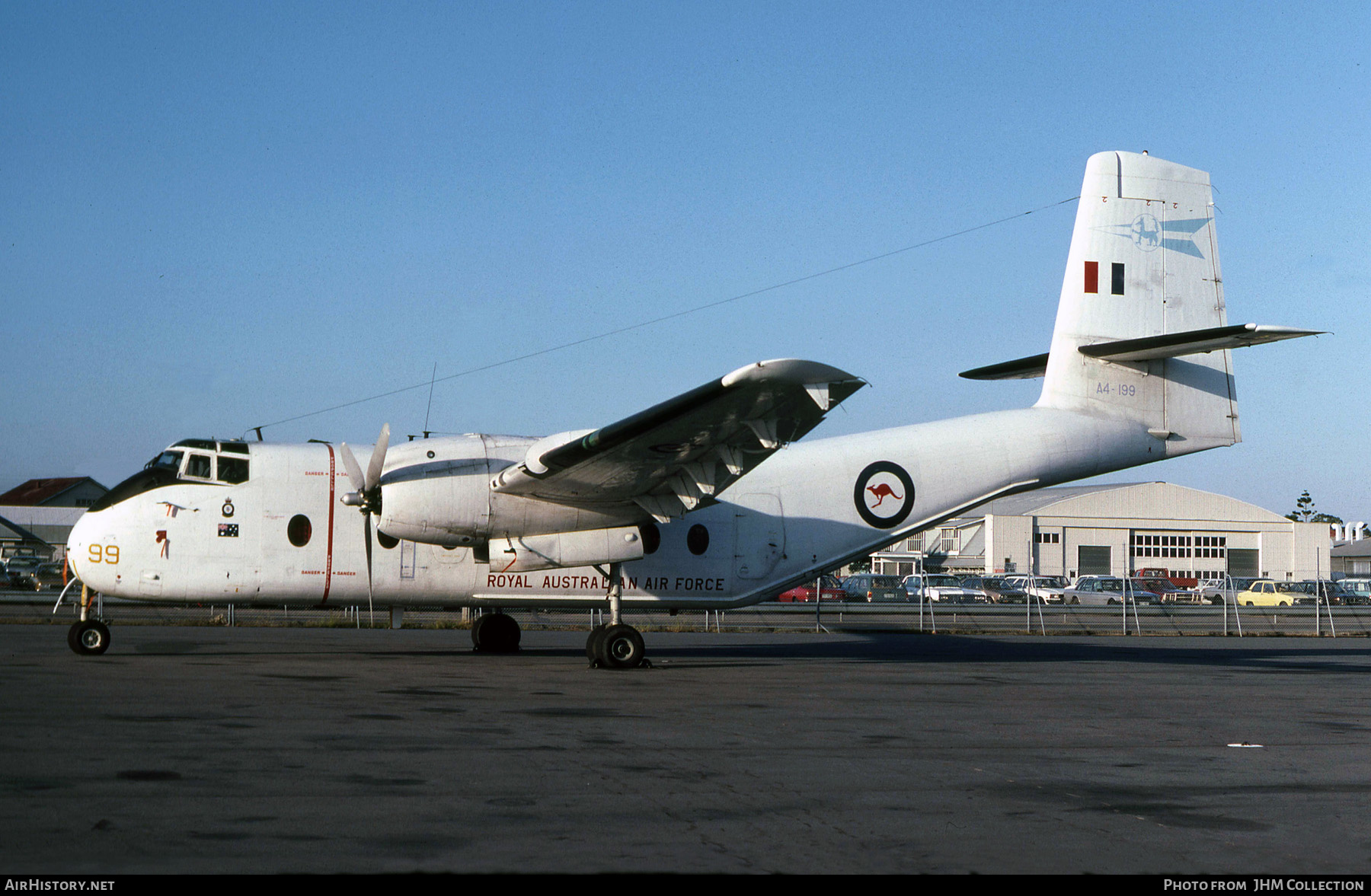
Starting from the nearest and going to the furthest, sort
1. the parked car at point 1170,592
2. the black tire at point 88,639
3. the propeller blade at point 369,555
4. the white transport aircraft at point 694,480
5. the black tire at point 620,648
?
the white transport aircraft at point 694,480 < the black tire at point 88,639 < the black tire at point 620,648 < the propeller blade at point 369,555 < the parked car at point 1170,592

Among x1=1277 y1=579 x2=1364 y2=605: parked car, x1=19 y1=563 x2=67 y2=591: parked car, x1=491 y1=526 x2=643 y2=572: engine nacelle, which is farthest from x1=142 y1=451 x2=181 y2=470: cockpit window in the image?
x1=1277 y1=579 x2=1364 y2=605: parked car

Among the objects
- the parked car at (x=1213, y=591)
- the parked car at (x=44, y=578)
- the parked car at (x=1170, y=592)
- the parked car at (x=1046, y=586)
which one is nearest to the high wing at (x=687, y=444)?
the parked car at (x=44, y=578)

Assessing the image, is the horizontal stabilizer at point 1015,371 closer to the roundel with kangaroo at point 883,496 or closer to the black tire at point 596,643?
the roundel with kangaroo at point 883,496

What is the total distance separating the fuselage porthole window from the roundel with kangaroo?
833 centimetres

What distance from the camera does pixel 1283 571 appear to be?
235 ft

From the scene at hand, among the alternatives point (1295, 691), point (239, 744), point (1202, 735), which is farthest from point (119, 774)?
point (1295, 691)

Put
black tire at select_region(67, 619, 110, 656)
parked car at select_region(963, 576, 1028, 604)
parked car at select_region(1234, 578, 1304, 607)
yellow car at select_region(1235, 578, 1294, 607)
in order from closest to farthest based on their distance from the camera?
black tire at select_region(67, 619, 110, 656)
parked car at select_region(963, 576, 1028, 604)
parked car at select_region(1234, 578, 1304, 607)
yellow car at select_region(1235, 578, 1294, 607)

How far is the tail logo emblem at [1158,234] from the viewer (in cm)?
1905

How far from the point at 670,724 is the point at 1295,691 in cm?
925

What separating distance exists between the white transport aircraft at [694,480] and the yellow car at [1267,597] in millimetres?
32516

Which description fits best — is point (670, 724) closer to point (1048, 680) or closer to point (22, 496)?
point (1048, 680)

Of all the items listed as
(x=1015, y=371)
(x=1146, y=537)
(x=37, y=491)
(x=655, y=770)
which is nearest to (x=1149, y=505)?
(x=1146, y=537)

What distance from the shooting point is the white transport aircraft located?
46.5ft

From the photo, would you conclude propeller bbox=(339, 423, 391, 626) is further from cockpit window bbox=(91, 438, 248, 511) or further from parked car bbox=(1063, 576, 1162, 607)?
parked car bbox=(1063, 576, 1162, 607)
